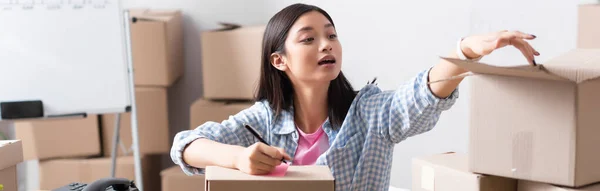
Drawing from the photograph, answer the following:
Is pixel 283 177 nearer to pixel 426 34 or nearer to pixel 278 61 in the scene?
pixel 278 61

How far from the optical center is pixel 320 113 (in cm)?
162

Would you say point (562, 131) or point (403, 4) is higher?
point (403, 4)

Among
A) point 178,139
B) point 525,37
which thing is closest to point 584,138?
point 525,37

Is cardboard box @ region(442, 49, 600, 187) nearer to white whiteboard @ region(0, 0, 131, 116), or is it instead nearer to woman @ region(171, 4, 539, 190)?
woman @ region(171, 4, 539, 190)

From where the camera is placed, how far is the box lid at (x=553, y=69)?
1101 millimetres

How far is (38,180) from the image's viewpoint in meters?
3.23

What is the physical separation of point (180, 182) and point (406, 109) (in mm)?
1706

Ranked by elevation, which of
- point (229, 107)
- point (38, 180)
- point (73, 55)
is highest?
point (73, 55)

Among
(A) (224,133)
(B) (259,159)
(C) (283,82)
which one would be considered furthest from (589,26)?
(B) (259,159)

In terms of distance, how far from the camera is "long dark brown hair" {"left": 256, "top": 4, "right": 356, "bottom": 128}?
1.60m

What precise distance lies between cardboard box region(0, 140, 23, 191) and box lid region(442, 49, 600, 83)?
3.33 ft

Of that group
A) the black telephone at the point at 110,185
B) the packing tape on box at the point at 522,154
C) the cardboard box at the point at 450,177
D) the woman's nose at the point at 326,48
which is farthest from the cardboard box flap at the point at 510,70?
the black telephone at the point at 110,185

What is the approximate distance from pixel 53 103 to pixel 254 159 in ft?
5.92

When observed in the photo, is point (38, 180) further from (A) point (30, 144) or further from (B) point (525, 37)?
(B) point (525, 37)
